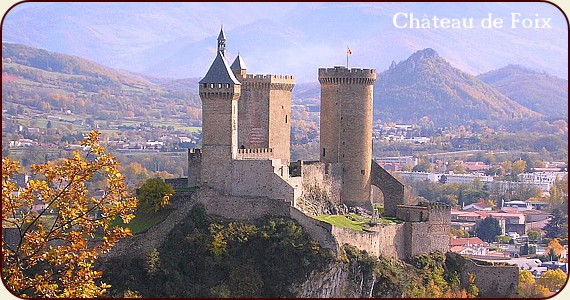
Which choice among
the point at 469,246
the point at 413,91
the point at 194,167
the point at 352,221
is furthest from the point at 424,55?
the point at 194,167

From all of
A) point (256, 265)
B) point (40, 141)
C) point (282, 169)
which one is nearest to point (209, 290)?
point (256, 265)

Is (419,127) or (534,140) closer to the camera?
(534,140)

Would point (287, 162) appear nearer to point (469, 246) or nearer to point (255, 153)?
point (255, 153)

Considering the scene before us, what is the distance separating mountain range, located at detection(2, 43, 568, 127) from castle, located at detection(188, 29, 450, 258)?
92312mm

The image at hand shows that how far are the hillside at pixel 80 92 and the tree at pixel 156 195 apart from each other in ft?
253

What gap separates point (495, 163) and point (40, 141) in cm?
4739

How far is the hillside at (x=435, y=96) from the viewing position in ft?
487

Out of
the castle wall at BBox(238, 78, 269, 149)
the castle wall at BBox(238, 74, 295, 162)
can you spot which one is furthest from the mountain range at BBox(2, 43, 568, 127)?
the castle wall at BBox(238, 78, 269, 149)

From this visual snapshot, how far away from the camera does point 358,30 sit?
121 metres

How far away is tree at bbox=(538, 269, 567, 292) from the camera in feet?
147

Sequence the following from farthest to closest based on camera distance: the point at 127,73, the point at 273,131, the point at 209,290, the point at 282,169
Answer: the point at 127,73
the point at 273,131
the point at 282,169
the point at 209,290

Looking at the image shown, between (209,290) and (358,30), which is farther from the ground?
(358,30)

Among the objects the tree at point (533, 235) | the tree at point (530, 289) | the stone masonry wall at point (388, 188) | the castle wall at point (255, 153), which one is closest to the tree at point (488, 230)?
the tree at point (533, 235)

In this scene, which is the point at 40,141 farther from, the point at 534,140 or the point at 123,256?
the point at 123,256
